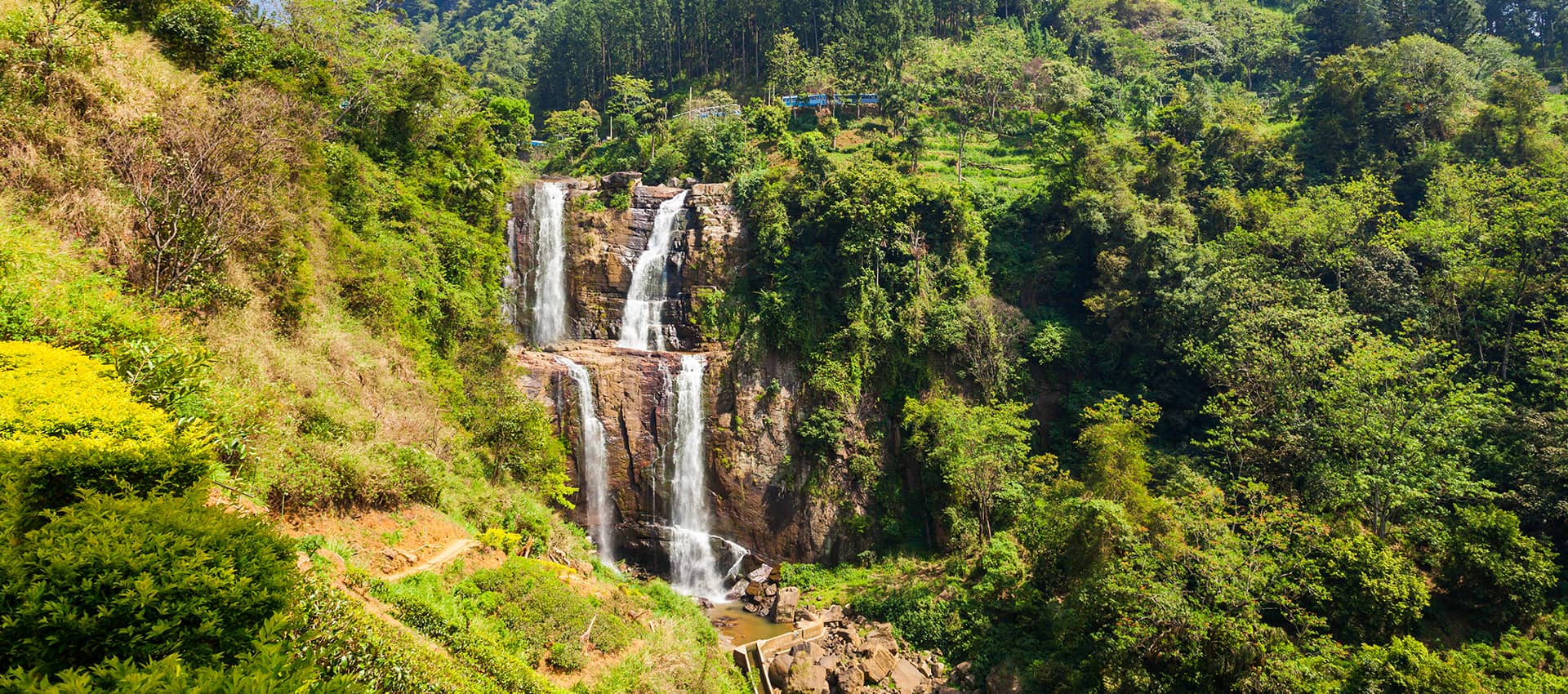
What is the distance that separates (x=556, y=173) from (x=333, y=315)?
1057 inches

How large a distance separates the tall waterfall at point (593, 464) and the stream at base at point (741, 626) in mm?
4750

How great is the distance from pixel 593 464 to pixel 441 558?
13.5m

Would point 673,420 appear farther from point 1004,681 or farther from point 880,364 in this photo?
point 1004,681

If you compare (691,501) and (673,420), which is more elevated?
(673,420)

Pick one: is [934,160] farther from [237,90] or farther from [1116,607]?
[237,90]

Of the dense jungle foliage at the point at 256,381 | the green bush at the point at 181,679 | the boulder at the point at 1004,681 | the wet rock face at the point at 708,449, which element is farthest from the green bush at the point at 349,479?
the boulder at the point at 1004,681

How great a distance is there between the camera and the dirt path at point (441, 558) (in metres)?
10.6

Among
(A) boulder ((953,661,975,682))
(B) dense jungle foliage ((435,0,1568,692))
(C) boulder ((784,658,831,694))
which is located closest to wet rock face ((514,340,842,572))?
(B) dense jungle foliage ((435,0,1568,692))

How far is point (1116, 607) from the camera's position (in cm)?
1620

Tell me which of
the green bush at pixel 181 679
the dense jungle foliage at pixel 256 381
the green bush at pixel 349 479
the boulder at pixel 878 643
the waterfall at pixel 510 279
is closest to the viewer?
the green bush at pixel 181 679

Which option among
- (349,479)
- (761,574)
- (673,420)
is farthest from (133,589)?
(761,574)

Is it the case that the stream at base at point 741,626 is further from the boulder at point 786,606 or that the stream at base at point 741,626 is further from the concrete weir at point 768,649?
the concrete weir at point 768,649

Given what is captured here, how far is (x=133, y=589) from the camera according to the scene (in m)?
4.23

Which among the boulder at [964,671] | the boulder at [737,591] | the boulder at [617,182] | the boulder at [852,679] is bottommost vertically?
the boulder at [737,591]
